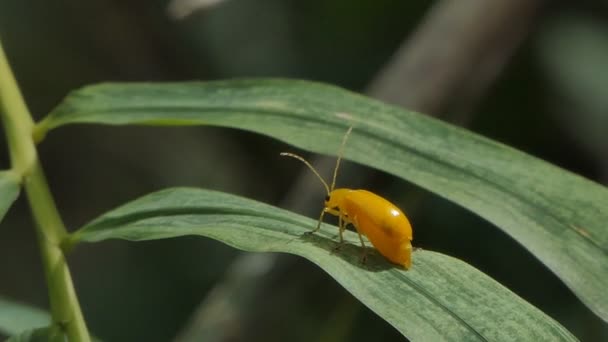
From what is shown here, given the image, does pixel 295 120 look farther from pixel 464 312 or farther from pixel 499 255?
pixel 499 255

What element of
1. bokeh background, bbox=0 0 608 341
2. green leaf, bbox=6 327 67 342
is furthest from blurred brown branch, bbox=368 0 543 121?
green leaf, bbox=6 327 67 342

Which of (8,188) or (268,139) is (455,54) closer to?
(8,188)

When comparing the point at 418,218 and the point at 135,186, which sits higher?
the point at 418,218

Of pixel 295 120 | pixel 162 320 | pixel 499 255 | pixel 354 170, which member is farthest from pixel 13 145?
pixel 162 320

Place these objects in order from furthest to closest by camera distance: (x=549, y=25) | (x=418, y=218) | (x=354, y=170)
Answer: (x=549, y=25) < (x=418, y=218) < (x=354, y=170)

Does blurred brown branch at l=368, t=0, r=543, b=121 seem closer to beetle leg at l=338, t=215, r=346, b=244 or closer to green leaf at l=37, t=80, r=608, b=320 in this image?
green leaf at l=37, t=80, r=608, b=320

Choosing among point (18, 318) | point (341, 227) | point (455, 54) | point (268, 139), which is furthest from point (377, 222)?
point (268, 139)

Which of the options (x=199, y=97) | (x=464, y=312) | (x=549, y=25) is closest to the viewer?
(x=464, y=312)
